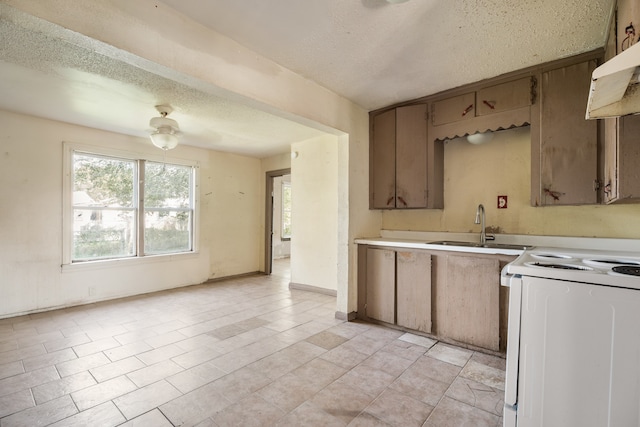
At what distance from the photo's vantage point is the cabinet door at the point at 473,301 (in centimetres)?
259

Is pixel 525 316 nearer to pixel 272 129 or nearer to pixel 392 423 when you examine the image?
pixel 392 423

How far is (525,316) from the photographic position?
145 centimetres

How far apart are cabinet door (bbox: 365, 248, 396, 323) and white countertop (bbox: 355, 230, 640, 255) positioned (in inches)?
5.8

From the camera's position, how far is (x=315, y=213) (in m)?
4.91

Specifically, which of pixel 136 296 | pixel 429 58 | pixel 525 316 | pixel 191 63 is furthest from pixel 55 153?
pixel 525 316

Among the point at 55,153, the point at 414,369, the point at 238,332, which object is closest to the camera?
the point at 414,369

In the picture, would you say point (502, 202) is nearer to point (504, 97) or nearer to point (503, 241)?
point (503, 241)

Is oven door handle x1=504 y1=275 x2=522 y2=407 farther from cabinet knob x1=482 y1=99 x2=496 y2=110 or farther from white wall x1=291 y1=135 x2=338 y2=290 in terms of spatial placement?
white wall x1=291 y1=135 x2=338 y2=290

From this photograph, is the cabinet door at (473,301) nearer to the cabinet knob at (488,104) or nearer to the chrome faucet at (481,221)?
the chrome faucet at (481,221)

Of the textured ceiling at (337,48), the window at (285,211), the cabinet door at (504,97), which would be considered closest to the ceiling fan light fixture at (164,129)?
the textured ceiling at (337,48)

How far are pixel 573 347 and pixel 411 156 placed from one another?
241cm

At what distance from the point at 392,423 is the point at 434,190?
2293mm

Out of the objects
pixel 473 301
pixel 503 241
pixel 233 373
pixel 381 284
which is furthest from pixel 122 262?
pixel 503 241

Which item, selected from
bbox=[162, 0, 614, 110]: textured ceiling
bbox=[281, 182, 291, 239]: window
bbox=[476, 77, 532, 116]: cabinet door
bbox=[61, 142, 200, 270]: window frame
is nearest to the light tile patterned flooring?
bbox=[61, 142, 200, 270]: window frame
